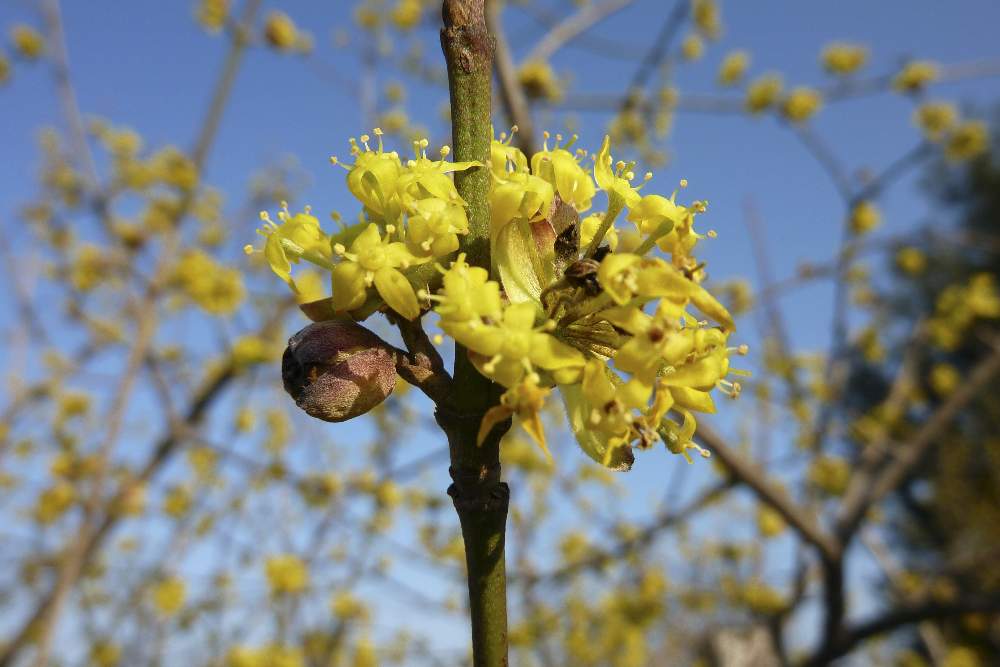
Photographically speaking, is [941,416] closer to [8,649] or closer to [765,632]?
[765,632]

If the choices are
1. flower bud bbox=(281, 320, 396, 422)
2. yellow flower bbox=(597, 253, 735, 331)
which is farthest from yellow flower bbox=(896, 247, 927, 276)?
flower bud bbox=(281, 320, 396, 422)

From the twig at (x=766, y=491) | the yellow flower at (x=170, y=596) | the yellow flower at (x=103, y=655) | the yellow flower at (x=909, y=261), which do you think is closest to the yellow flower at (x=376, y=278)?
A: the twig at (x=766, y=491)

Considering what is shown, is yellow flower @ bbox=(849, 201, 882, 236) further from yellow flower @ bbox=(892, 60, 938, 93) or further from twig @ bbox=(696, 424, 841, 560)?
twig @ bbox=(696, 424, 841, 560)

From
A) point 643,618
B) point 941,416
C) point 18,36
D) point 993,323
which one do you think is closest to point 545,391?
point 941,416

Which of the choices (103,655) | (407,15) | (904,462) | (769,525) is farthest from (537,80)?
(103,655)

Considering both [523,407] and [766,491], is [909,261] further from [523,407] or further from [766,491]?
[523,407]

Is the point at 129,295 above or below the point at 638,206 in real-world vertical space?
above
